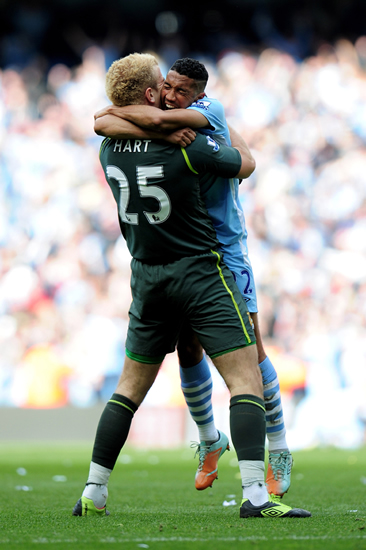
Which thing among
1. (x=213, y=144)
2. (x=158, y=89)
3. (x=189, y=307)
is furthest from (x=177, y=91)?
(x=189, y=307)

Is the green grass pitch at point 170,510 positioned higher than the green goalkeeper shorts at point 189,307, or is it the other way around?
the green goalkeeper shorts at point 189,307

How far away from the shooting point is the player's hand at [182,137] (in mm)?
3043

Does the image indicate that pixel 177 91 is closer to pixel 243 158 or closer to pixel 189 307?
pixel 243 158

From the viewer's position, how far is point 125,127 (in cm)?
312

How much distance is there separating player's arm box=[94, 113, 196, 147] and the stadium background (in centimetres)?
726

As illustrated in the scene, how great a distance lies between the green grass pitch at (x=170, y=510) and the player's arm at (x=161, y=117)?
1551 millimetres

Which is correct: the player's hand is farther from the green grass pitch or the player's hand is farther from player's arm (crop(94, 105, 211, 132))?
the green grass pitch

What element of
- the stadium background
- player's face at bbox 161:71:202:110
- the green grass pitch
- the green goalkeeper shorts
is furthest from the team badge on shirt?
the stadium background

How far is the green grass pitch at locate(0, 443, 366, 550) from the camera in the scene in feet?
7.80

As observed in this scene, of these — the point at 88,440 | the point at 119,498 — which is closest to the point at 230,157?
the point at 119,498

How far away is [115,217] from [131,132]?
9.66 meters

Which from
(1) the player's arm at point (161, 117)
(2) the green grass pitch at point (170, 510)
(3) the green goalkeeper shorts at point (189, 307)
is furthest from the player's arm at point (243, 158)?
(2) the green grass pitch at point (170, 510)

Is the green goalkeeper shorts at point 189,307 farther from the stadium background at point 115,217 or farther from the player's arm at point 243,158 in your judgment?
the stadium background at point 115,217

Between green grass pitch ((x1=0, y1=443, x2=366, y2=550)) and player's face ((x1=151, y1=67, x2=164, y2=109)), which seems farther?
player's face ((x1=151, y1=67, x2=164, y2=109))
